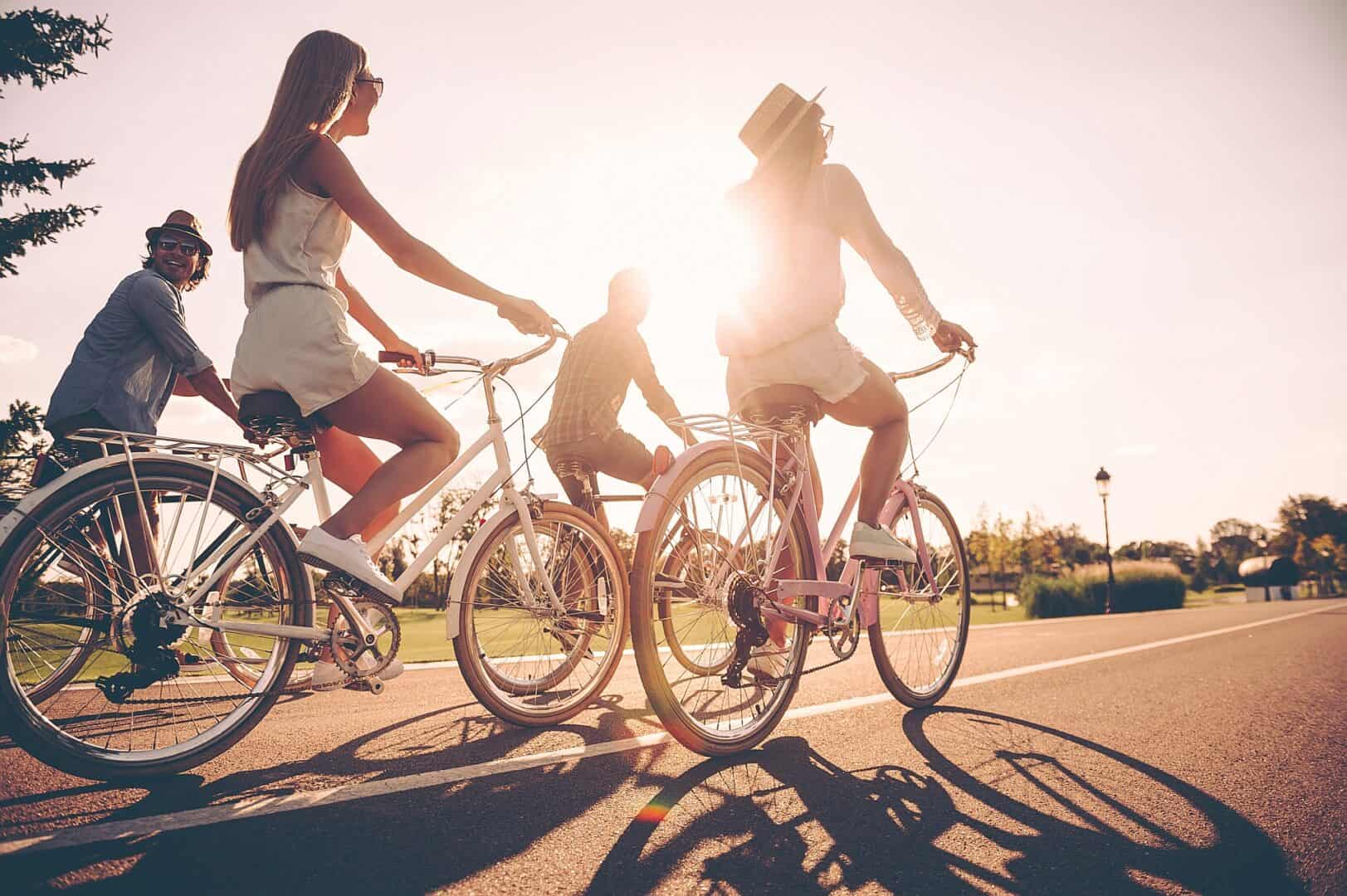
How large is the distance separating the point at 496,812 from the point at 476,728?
1.24 m

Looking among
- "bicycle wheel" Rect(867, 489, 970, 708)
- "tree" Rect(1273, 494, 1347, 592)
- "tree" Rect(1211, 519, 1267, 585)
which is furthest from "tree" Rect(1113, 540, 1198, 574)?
"bicycle wheel" Rect(867, 489, 970, 708)

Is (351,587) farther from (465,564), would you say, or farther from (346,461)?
(346,461)

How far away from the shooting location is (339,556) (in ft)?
8.18

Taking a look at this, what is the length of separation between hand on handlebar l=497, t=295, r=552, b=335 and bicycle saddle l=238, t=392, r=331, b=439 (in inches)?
32.8

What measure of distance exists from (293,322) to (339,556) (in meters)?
0.81

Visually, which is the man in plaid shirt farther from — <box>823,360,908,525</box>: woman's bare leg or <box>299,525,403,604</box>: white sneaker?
<box>299,525,403,604</box>: white sneaker

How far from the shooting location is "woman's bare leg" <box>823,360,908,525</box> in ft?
11.2

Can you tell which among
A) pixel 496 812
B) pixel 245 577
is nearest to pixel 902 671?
pixel 496 812

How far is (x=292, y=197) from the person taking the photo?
2.45 metres

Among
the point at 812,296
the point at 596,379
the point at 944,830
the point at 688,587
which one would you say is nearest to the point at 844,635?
the point at 688,587

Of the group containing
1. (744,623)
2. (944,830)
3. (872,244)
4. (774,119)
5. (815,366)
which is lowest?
(944,830)

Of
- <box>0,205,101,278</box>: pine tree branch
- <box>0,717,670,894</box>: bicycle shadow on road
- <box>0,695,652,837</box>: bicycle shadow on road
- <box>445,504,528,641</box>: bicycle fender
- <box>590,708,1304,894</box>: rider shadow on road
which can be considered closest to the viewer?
<box>0,717,670,894</box>: bicycle shadow on road

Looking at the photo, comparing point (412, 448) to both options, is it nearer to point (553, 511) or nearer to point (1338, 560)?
point (553, 511)

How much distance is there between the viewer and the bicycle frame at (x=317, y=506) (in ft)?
7.48
